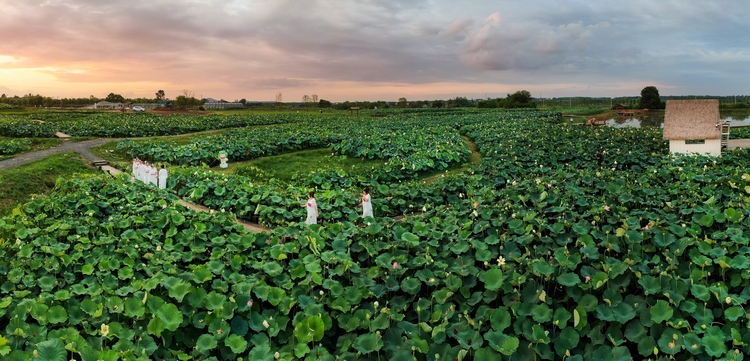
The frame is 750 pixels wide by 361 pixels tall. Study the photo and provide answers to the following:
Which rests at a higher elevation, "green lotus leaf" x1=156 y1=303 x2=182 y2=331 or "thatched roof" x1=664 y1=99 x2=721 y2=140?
"thatched roof" x1=664 y1=99 x2=721 y2=140

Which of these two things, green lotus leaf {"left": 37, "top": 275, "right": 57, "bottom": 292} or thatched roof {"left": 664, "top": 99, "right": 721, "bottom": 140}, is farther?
thatched roof {"left": 664, "top": 99, "right": 721, "bottom": 140}

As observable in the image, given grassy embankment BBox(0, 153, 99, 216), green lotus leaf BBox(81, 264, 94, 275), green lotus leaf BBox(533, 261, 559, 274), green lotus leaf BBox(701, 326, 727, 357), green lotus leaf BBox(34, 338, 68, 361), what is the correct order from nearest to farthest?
green lotus leaf BBox(34, 338, 68, 361)
green lotus leaf BBox(701, 326, 727, 357)
green lotus leaf BBox(533, 261, 559, 274)
green lotus leaf BBox(81, 264, 94, 275)
grassy embankment BBox(0, 153, 99, 216)

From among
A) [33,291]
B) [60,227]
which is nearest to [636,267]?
[33,291]

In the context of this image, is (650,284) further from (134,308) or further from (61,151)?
(61,151)

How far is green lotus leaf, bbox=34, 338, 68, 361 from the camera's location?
4.25m

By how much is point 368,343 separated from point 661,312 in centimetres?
308

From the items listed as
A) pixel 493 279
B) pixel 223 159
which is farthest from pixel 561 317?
pixel 223 159

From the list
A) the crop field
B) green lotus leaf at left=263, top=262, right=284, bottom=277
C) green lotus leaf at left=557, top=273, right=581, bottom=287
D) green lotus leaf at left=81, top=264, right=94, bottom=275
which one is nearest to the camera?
the crop field

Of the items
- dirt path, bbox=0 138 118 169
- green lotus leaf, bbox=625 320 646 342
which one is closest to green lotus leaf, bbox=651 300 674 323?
green lotus leaf, bbox=625 320 646 342

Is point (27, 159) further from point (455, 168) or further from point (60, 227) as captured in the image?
point (455, 168)

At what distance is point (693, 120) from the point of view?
17.9 m

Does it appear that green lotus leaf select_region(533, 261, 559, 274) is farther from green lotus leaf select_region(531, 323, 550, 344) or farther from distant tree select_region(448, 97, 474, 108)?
distant tree select_region(448, 97, 474, 108)

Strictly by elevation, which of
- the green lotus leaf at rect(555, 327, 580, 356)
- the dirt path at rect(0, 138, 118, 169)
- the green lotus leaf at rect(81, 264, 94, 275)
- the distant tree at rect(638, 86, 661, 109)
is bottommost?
the green lotus leaf at rect(555, 327, 580, 356)

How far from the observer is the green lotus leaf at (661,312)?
4.81m
